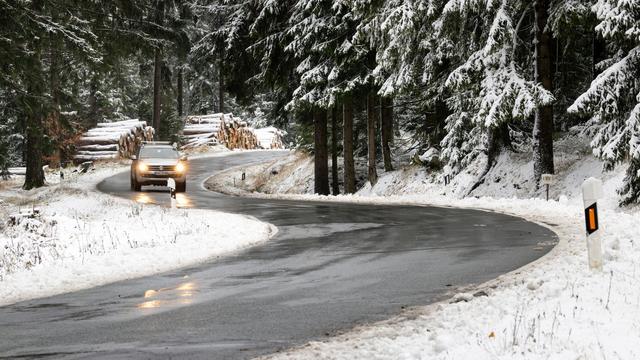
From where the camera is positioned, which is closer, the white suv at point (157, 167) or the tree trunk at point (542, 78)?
the tree trunk at point (542, 78)

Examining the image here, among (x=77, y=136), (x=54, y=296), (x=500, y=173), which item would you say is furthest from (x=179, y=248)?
(x=77, y=136)

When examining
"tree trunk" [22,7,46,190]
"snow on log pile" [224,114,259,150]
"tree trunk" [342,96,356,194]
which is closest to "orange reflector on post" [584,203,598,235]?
"tree trunk" [22,7,46,190]

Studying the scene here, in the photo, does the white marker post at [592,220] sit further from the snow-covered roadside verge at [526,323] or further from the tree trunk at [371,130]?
the tree trunk at [371,130]

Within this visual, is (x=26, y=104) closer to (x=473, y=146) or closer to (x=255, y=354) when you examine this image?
(x=473, y=146)

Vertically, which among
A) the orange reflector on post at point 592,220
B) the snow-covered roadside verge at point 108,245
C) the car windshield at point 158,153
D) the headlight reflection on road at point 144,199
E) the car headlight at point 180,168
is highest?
the car windshield at point 158,153

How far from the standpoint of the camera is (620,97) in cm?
1435

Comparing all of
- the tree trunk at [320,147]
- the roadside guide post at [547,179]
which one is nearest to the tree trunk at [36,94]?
the tree trunk at [320,147]

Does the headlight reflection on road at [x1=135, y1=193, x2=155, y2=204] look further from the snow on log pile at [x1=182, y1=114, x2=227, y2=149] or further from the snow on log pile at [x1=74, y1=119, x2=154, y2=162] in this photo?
the snow on log pile at [x1=182, y1=114, x2=227, y2=149]

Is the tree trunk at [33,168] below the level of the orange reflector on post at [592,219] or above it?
above

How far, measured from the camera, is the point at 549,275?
7.47 meters

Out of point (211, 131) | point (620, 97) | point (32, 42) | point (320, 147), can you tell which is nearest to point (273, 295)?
point (620, 97)

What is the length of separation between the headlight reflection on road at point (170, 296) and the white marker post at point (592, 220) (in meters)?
4.40

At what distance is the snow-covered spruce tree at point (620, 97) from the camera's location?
13.6m

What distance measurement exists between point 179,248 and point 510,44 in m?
11.9
